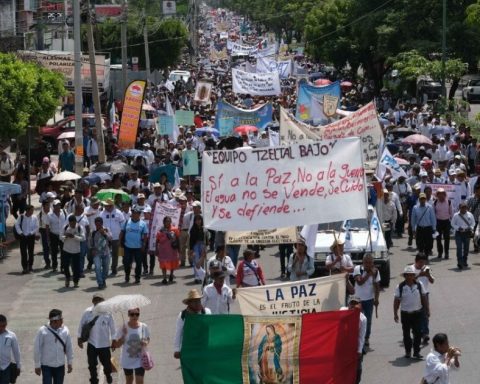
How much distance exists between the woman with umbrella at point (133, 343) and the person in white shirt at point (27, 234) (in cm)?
878

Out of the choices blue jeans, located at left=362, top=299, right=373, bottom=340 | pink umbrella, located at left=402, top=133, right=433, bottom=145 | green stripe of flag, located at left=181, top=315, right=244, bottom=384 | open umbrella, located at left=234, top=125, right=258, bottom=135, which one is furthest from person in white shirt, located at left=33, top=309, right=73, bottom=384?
open umbrella, located at left=234, top=125, right=258, bottom=135

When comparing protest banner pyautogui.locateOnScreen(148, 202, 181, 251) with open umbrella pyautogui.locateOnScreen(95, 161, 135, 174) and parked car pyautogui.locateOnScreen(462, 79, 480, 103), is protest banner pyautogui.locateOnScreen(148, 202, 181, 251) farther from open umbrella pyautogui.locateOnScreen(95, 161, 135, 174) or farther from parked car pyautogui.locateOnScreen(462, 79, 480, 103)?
parked car pyautogui.locateOnScreen(462, 79, 480, 103)

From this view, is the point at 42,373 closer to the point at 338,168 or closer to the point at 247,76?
the point at 338,168

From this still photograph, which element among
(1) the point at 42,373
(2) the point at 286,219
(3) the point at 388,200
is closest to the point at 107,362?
(1) the point at 42,373

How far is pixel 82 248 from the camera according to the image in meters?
22.1

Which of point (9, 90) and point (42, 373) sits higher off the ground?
point (9, 90)

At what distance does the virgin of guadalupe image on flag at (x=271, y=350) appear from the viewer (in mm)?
12281

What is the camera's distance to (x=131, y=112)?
33.4m

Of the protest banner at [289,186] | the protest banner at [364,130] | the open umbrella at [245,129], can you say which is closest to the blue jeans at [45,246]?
the protest banner at [364,130]

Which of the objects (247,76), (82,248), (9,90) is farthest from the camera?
(247,76)

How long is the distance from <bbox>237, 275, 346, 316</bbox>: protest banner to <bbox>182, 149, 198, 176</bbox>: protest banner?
47.9ft

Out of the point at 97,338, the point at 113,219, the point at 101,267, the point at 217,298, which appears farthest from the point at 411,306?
the point at 113,219

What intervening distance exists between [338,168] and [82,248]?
9.10 m

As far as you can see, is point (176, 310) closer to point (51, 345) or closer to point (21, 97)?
point (51, 345)
